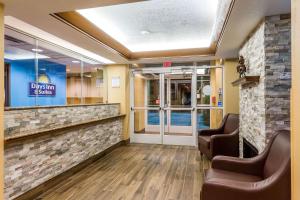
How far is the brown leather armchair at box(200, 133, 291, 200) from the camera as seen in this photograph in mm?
1841

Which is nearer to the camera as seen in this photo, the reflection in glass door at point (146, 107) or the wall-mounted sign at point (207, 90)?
the wall-mounted sign at point (207, 90)

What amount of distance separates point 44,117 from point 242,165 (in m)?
2.94

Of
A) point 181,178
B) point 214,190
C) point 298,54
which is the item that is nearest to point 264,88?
point 214,190

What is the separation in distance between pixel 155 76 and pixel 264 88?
3918mm

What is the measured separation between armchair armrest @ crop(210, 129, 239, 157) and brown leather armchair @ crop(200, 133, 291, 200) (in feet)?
5.01

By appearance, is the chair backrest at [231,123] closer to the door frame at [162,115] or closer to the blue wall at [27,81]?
the door frame at [162,115]

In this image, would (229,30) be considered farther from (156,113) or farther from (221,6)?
(156,113)

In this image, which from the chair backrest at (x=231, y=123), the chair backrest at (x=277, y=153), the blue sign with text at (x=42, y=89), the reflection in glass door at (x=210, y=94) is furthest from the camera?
the reflection in glass door at (x=210, y=94)

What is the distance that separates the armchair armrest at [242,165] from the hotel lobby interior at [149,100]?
0.01 meters

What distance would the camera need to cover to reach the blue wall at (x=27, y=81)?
3738 millimetres

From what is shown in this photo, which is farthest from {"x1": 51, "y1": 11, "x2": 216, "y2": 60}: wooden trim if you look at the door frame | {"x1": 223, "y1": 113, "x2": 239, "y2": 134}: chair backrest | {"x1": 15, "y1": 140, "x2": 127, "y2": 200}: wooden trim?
{"x1": 15, "y1": 140, "x2": 127, "y2": 200}: wooden trim

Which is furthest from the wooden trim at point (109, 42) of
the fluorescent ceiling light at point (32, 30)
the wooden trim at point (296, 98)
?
the wooden trim at point (296, 98)

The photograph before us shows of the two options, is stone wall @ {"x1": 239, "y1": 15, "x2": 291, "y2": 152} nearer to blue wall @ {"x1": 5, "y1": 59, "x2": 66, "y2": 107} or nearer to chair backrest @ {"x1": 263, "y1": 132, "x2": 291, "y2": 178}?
chair backrest @ {"x1": 263, "y1": 132, "x2": 291, "y2": 178}

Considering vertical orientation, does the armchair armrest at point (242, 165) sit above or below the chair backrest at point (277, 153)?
below
